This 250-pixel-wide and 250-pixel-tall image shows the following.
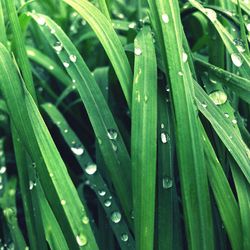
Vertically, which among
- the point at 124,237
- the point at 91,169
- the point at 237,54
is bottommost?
the point at 124,237

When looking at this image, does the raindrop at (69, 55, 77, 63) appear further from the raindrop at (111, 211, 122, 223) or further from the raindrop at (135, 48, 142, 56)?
the raindrop at (111, 211, 122, 223)

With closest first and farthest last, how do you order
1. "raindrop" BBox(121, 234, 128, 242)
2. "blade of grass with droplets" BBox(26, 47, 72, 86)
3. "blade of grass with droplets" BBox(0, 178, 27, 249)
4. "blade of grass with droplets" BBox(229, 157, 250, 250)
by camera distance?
"blade of grass with droplets" BBox(229, 157, 250, 250) → "raindrop" BBox(121, 234, 128, 242) → "blade of grass with droplets" BBox(0, 178, 27, 249) → "blade of grass with droplets" BBox(26, 47, 72, 86)

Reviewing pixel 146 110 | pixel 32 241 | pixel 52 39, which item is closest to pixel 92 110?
pixel 146 110

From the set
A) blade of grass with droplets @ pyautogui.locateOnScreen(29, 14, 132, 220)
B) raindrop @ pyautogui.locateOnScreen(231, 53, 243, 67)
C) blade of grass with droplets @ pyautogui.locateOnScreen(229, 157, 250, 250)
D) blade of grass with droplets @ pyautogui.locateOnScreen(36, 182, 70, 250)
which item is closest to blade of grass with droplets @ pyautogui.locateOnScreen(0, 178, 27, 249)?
blade of grass with droplets @ pyautogui.locateOnScreen(36, 182, 70, 250)

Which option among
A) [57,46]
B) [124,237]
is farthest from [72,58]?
[124,237]

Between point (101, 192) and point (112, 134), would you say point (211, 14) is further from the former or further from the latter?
point (101, 192)
